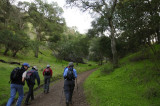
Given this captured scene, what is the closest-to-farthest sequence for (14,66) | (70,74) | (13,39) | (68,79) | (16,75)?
(16,75)
(70,74)
(68,79)
(14,66)
(13,39)

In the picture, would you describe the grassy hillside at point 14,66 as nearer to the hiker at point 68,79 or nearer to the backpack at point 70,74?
the hiker at point 68,79

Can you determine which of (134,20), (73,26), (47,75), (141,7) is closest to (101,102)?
(47,75)

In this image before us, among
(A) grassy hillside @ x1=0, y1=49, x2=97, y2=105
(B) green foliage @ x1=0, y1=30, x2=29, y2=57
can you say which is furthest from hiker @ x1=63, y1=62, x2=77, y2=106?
(B) green foliage @ x1=0, y1=30, x2=29, y2=57

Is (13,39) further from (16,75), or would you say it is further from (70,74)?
(70,74)

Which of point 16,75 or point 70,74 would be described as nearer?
point 16,75

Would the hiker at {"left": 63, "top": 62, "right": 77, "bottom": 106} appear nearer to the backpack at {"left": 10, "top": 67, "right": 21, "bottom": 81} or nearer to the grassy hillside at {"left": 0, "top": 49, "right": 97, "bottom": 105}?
the backpack at {"left": 10, "top": 67, "right": 21, "bottom": 81}

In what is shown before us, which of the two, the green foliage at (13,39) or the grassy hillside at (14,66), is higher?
the green foliage at (13,39)

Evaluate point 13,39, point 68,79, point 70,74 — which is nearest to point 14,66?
point 13,39

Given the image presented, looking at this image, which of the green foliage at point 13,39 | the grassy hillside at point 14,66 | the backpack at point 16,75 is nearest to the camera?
the backpack at point 16,75

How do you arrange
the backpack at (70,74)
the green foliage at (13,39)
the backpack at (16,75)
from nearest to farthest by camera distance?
the backpack at (16,75) < the backpack at (70,74) < the green foliage at (13,39)

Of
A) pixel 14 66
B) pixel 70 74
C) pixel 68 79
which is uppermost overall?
pixel 70 74

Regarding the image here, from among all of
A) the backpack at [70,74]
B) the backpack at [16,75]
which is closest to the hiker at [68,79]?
the backpack at [70,74]

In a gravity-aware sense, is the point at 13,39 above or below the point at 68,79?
above

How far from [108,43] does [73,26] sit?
61831 mm
